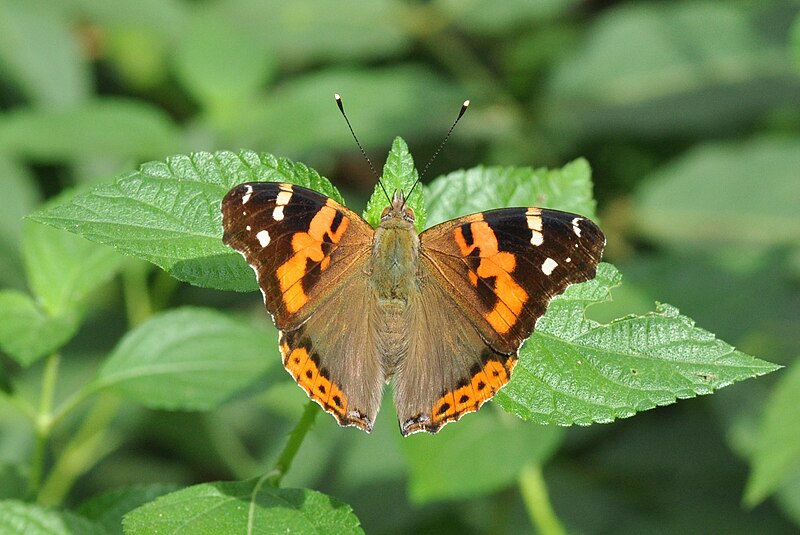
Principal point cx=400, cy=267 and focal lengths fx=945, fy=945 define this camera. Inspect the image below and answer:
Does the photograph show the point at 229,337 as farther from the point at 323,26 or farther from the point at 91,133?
the point at 323,26

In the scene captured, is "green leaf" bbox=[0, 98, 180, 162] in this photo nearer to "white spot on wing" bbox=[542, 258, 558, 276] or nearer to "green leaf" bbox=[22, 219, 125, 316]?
"green leaf" bbox=[22, 219, 125, 316]

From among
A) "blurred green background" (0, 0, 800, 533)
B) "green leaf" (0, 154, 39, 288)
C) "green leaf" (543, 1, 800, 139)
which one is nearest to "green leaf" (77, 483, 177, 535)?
"blurred green background" (0, 0, 800, 533)

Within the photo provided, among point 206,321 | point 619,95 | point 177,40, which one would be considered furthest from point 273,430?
point 619,95

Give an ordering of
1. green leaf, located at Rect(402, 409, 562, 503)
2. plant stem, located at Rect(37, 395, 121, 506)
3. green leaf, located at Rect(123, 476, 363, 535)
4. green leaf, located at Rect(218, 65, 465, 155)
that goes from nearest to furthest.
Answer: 1. green leaf, located at Rect(123, 476, 363, 535)
2. green leaf, located at Rect(402, 409, 562, 503)
3. plant stem, located at Rect(37, 395, 121, 506)
4. green leaf, located at Rect(218, 65, 465, 155)

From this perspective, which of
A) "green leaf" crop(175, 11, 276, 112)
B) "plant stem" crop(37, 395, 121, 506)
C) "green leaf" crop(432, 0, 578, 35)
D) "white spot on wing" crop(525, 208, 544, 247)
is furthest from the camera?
"green leaf" crop(432, 0, 578, 35)

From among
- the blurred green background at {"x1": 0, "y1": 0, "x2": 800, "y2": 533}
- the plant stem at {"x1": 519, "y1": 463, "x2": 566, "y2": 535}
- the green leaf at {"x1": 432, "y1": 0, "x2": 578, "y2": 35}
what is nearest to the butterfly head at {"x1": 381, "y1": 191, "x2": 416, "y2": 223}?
the plant stem at {"x1": 519, "y1": 463, "x2": 566, "y2": 535}

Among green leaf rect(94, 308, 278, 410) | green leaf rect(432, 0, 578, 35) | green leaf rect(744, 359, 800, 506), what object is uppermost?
green leaf rect(94, 308, 278, 410)

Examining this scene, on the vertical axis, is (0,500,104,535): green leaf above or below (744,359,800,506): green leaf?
above

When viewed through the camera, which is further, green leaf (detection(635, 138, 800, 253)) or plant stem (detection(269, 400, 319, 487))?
green leaf (detection(635, 138, 800, 253))
